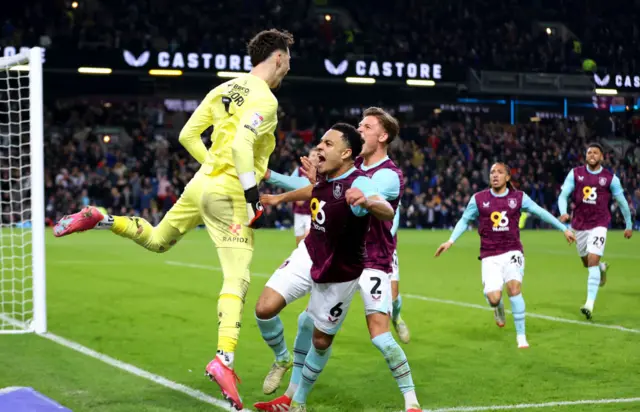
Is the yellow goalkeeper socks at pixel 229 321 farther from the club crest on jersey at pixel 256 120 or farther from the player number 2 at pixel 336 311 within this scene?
the club crest on jersey at pixel 256 120

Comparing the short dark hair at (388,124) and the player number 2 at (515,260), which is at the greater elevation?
the short dark hair at (388,124)

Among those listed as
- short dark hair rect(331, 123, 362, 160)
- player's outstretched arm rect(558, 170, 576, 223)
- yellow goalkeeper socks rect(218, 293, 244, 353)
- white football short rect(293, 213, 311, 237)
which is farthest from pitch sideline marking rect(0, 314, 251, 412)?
white football short rect(293, 213, 311, 237)

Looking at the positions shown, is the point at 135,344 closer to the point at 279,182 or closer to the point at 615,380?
the point at 279,182

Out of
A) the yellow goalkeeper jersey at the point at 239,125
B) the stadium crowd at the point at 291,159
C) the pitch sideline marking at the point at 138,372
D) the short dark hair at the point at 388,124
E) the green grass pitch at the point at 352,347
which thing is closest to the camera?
the yellow goalkeeper jersey at the point at 239,125

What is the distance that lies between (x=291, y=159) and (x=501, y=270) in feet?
90.7

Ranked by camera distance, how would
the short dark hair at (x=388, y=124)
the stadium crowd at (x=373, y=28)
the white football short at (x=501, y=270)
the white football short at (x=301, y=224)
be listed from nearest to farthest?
the short dark hair at (x=388, y=124) → the white football short at (x=501, y=270) → the white football short at (x=301, y=224) → the stadium crowd at (x=373, y=28)

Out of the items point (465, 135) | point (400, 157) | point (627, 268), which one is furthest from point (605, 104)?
point (627, 268)

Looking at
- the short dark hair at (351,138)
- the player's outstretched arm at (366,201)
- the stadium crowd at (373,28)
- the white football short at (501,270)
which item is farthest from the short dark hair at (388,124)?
the stadium crowd at (373,28)

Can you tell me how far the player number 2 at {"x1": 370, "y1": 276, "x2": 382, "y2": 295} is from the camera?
21.1 feet

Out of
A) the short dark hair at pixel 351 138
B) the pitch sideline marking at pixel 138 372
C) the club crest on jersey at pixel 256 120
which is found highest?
the club crest on jersey at pixel 256 120

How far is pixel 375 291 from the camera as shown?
645 centimetres

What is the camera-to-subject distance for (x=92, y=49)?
3400 centimetres

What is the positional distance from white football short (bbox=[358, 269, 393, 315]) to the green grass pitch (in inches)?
30.9

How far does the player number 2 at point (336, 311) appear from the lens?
6.00 meters
